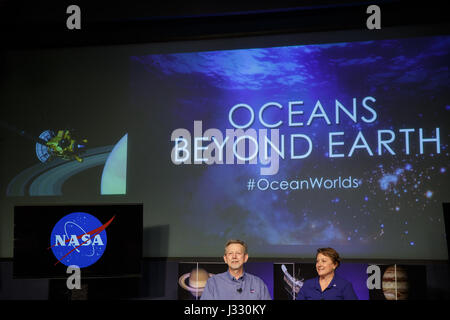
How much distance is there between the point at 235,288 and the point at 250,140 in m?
1.50

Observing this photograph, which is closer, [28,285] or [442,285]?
[442,285]

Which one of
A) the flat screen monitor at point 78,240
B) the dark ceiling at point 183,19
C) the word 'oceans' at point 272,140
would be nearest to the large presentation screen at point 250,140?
the word 'oceans' at point 272,140

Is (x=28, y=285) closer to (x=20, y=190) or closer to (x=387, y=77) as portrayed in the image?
(x=20, y=190)

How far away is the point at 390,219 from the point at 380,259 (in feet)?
1.25

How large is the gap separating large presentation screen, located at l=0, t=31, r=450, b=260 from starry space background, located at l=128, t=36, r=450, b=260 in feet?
0.04

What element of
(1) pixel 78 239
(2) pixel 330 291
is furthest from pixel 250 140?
(1) pixel 78 239

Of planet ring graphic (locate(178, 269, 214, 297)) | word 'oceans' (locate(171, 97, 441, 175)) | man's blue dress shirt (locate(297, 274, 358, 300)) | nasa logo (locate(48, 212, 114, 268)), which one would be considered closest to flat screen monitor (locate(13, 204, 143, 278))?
nasa logo (locate(48, 212, 114, 268))

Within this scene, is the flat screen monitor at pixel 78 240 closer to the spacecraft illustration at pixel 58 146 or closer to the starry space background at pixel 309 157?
the starry space background at pixel 309 157

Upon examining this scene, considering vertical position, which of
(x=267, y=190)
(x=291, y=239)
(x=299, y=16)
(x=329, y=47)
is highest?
(x=299, y=16)

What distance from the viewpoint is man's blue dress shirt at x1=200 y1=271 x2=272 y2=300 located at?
4.50 meters

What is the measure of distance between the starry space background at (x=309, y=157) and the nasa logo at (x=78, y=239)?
615 millimetres

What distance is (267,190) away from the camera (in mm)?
5191

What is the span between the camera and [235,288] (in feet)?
14.9
